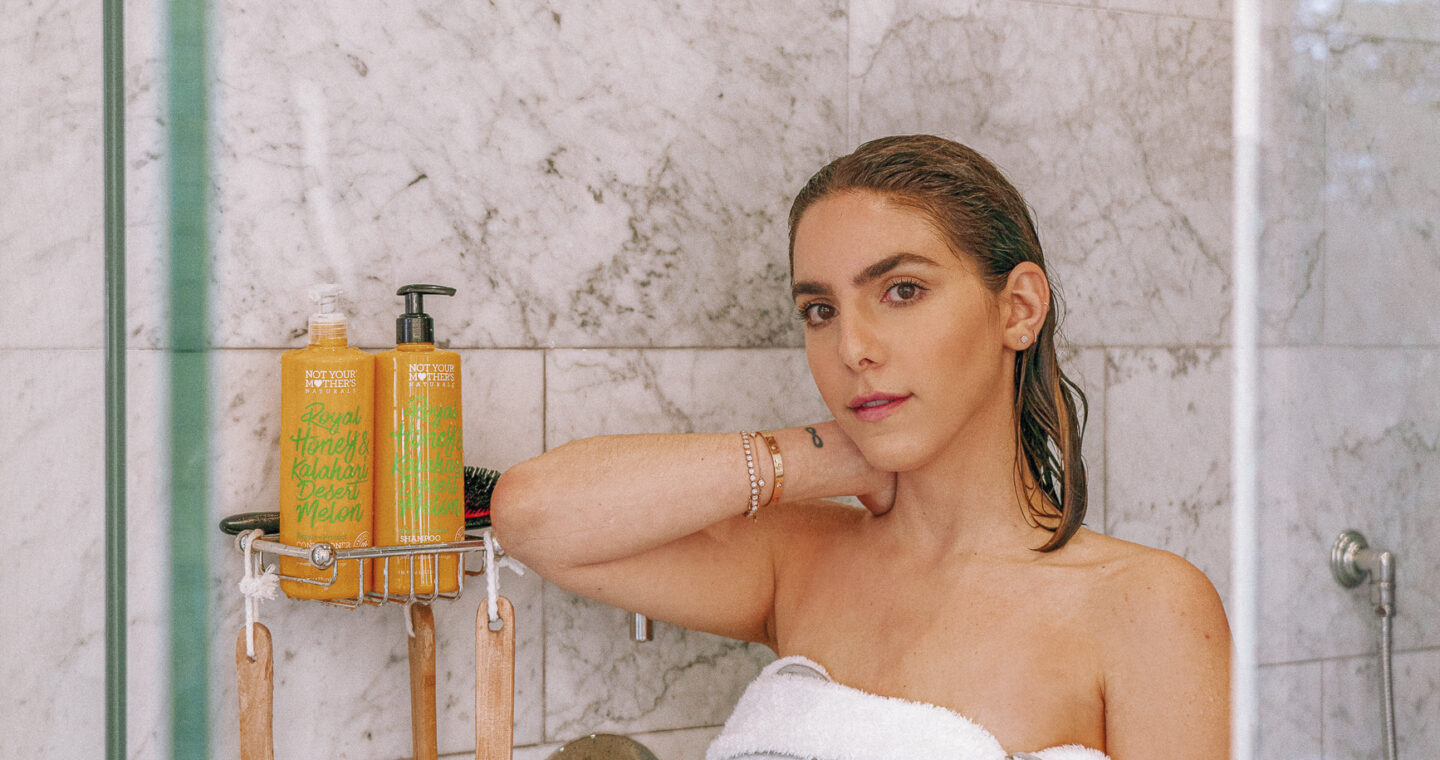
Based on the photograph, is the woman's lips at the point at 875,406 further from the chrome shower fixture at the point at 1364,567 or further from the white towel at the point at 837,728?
the chrome shower fixture at the point at 1364,567

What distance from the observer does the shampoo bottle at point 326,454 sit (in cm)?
92

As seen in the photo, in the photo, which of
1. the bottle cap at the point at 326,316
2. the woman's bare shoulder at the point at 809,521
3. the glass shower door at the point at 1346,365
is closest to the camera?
the glass shower door at the point at 1346,365

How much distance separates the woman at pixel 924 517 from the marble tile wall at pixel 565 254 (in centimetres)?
7

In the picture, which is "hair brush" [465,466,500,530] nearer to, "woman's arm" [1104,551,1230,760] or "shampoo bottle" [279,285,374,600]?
"shampoo bottle" [279,285,374,600]

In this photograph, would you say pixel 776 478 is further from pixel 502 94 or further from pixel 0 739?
pixel 0 739

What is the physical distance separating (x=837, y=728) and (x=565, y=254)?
0.56 metres

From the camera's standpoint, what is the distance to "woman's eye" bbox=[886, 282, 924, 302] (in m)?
0.93

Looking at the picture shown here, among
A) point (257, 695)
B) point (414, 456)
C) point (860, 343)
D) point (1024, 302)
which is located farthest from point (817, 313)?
point (257, 695)

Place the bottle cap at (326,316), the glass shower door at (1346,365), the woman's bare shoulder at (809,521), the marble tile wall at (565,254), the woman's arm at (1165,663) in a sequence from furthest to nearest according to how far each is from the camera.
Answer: the woman's bare shoulder at (809,521), the bottle cap at (326,316), the woman's arm at (1165,663), the marble tile wall at (565,254), the glass shower door at (1346,365)

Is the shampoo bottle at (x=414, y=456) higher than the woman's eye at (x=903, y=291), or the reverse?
the woman's eye at (x=903, y=291)

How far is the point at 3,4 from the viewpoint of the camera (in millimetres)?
700

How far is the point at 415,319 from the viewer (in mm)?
969

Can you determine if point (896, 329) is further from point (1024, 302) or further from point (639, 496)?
point (639, 496)

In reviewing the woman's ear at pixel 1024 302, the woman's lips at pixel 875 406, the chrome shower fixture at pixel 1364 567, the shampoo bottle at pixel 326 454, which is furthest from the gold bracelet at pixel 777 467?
the chrome shower fixture at pixel 1364 567
